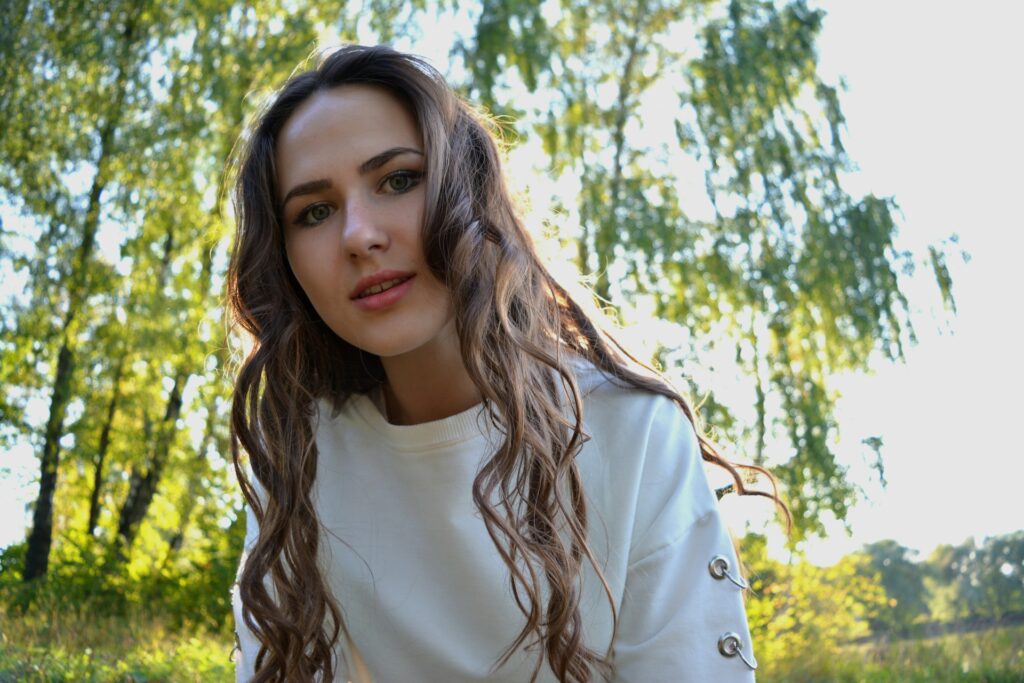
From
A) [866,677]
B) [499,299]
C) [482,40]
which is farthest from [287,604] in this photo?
[482,40]

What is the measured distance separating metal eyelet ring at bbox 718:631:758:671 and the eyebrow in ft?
3.47

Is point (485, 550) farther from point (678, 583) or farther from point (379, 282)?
point (379, 282)

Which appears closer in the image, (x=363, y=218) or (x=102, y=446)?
(x=363, y=218)

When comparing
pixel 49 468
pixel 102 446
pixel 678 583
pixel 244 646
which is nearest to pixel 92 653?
pixel 244 646

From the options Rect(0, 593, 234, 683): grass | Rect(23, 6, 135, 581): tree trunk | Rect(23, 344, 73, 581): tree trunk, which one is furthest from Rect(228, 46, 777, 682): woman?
Rect(23, 6, 135, 581): tree trunk

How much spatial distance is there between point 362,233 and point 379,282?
3.9 inches

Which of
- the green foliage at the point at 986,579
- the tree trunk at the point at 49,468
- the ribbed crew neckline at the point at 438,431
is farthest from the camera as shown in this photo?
the tree trunk at the point at 49,468

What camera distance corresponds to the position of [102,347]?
691cm

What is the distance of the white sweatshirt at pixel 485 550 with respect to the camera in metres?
2.03

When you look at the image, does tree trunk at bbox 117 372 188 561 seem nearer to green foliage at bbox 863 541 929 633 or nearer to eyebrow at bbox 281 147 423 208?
green foliage at bbox 863 541 929 633

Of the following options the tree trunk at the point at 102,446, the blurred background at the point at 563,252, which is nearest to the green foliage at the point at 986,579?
the blurred background at the point at 563,252

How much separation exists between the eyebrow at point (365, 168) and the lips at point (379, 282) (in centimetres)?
20

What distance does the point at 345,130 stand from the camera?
2.13 m

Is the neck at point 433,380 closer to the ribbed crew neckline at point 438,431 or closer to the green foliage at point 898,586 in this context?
the ribbed crew neckline at point 438,431
